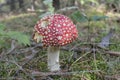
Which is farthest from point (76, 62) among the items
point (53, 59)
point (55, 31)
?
point (55, 31)

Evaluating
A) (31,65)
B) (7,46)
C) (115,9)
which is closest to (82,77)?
(31,65)

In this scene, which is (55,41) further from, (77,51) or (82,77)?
(77,51)

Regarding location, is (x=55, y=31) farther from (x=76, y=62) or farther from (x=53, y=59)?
(x=76, y=62)

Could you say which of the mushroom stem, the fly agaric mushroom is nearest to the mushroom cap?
the fly agaric mushroom

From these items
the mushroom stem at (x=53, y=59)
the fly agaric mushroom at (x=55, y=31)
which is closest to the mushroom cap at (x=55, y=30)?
the fly agaric mushroom at (x=55, y=31)

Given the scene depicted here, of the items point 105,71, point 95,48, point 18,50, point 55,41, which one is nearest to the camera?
point 55,41

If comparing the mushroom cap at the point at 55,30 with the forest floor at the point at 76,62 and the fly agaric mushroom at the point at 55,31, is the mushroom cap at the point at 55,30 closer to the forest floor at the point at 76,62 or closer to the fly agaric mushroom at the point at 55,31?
the fly agaric mushroom at the point at 55,31

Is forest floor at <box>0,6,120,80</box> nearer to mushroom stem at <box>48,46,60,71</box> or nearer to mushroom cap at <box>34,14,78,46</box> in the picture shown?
mushroom stem at <box>48,46,60,71</box>

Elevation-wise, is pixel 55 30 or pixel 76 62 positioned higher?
pixel 55 30
